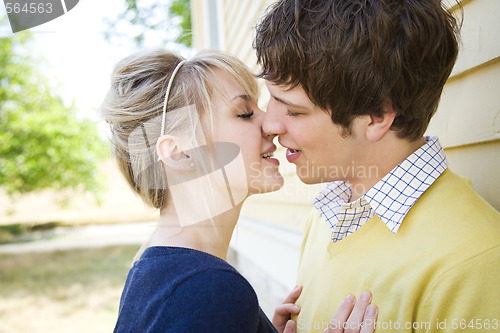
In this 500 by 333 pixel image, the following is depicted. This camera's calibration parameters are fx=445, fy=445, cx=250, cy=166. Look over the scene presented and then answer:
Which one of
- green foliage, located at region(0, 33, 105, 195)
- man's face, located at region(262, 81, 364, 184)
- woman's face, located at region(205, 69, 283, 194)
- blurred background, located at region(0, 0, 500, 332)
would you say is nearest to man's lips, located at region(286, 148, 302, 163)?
man's face, located at region(262, 81, 364, 184)

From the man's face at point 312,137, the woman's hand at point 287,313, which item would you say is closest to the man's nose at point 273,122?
the man's face at point 312,137

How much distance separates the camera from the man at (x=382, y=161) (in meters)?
1.18

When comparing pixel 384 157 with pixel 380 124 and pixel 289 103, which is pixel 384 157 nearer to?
pixel 380 124

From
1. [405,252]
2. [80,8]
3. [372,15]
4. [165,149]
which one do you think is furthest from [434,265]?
[80,8]

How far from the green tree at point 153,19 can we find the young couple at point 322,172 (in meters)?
10.4

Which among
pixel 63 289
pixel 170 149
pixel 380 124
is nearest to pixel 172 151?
pixel 170 149

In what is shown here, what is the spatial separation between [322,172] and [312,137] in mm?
146

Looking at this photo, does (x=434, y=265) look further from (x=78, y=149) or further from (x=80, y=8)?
(x=78, y=149)

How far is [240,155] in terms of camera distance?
1772 millimetres

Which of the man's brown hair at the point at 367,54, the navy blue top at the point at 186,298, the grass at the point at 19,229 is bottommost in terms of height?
the grass at the point at 19,229

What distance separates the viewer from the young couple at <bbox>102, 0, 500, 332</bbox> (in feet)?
4.06

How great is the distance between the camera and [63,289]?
318 inches

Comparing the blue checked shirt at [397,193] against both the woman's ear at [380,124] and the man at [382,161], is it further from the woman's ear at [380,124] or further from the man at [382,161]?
the woman's ear at [380,124]

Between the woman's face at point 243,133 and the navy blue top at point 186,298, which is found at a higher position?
the woman's face at point 243,133
